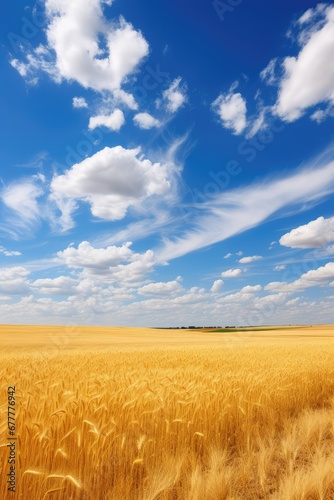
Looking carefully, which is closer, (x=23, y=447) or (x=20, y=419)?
(x=23, y=447)

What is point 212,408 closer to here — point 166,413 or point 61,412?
point 166,413

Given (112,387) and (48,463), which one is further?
(112,387)

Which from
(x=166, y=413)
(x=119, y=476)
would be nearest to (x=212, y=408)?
(x=166, y=413)

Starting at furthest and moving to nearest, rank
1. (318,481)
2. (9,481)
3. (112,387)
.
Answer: (112,387), (318,481), (9,481)

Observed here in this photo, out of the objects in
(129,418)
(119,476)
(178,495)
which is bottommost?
(178,495)

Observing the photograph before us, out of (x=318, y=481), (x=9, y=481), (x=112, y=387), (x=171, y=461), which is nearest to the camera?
(x=9, y=481)

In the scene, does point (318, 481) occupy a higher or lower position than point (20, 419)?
lower

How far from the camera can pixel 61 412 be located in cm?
366

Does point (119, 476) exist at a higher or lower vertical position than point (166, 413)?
lower

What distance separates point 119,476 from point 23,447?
922mm

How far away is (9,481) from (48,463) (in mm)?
435

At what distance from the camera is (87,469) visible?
3.24 metres

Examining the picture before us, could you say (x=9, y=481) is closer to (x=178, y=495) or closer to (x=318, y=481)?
(x=178, y=495)

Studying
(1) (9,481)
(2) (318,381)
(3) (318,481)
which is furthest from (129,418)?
(2) (318,381)
